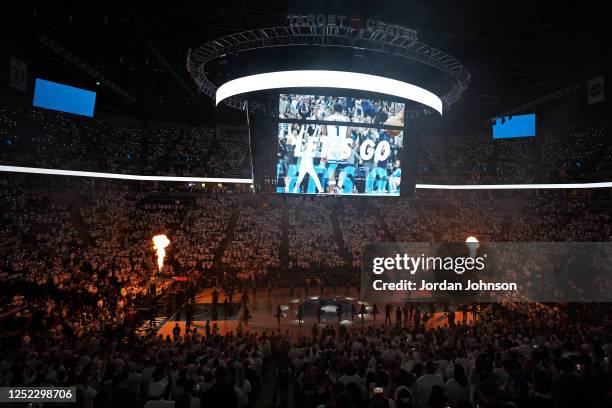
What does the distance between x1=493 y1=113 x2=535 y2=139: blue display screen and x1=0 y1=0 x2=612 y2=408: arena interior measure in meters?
0.18

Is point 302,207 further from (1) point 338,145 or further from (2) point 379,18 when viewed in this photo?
(2) point 379,18

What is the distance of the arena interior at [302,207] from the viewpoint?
766 centimetres

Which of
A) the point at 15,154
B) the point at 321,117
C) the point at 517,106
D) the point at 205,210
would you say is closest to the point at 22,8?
the point at 321,117

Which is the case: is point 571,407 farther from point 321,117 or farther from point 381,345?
point 321,117

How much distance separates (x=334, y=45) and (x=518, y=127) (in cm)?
2618

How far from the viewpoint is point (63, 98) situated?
27906 millimetres

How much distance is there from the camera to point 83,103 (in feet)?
94.2

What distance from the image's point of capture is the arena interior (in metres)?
7.66

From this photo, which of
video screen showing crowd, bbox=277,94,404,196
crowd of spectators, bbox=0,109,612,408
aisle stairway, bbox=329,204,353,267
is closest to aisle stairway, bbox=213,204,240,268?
crowd of spectators, bbox=0,109,612,408

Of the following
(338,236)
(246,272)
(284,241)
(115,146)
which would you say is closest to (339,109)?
(246,272)

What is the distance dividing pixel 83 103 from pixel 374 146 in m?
25.2

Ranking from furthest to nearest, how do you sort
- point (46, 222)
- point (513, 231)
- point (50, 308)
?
point (513, 231) → point (46, 222) → point (50, 308)

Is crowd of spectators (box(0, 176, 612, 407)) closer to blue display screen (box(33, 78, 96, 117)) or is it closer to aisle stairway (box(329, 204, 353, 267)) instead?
aisle stairway (box(329, 204, 353, 267))

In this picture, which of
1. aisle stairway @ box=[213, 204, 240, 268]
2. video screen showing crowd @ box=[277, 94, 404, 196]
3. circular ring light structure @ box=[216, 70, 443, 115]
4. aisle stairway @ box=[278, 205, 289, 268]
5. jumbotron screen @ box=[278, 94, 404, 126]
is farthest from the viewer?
aisle stairway @ box=[278, 205, 289, 268]
